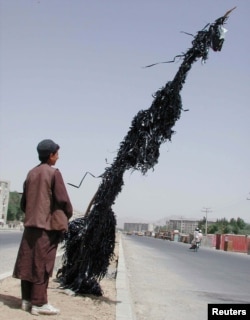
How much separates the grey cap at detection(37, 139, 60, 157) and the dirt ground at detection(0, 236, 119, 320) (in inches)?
66.7

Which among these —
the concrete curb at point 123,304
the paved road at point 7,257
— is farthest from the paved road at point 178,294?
the paved road at point 7,257

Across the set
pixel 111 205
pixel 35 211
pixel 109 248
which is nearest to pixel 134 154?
pixel 111 205

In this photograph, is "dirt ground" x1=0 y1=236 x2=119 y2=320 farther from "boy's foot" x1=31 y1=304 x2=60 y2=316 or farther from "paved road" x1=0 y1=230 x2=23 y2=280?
"paved road" x1=0 y1=230 x2=23 y2=280

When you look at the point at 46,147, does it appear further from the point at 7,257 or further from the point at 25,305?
the point at 7,257

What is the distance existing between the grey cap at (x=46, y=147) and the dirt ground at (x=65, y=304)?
1695 millimetres

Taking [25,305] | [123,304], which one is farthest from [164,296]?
[25,305]

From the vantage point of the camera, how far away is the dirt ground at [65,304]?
16.4 feet

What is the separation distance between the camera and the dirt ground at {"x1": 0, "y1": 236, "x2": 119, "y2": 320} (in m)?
5.00

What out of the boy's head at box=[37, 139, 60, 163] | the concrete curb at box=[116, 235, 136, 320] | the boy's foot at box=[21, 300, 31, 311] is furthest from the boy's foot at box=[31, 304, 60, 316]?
the boy's head at box=[37, 139, 60, 163]

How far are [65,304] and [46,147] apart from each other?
195 cm

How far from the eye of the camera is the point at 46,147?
17.8 feet

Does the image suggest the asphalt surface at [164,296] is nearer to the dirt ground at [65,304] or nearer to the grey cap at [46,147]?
the dirt ground at [65,304]

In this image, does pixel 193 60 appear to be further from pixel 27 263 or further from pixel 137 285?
pixel 137 285

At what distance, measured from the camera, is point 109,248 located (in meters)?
6.88
